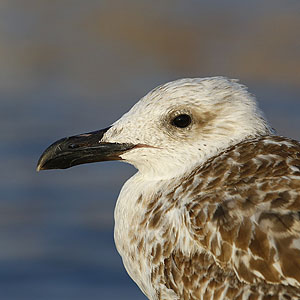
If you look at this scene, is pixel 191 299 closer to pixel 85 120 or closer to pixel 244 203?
pixel 244 203

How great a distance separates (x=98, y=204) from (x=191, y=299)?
7.12 m

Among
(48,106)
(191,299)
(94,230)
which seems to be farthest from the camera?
(48,106)

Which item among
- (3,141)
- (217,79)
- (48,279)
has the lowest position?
(48,279)

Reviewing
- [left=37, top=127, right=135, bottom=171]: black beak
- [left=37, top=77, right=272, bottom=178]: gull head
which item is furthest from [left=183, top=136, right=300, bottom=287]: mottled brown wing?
[left=37, top=127, right=135, bottom=171]: black beak

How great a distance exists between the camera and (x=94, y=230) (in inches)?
544

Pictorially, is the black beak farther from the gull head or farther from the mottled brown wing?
the mottled brown wing

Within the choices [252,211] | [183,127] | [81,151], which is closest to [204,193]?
[252,211]

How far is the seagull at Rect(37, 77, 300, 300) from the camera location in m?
6.98

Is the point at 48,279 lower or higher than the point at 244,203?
lower

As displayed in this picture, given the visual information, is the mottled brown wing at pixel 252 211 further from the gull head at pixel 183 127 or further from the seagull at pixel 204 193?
the gull head at pixel 183 127

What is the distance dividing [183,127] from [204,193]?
75 centimetres

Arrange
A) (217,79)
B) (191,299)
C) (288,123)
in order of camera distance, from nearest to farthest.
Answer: (191,299) < (217,79) < (288,123)

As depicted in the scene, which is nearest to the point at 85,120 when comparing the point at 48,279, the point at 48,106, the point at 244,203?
the point at 48,106

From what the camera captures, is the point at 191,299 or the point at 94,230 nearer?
the point at 191,299
